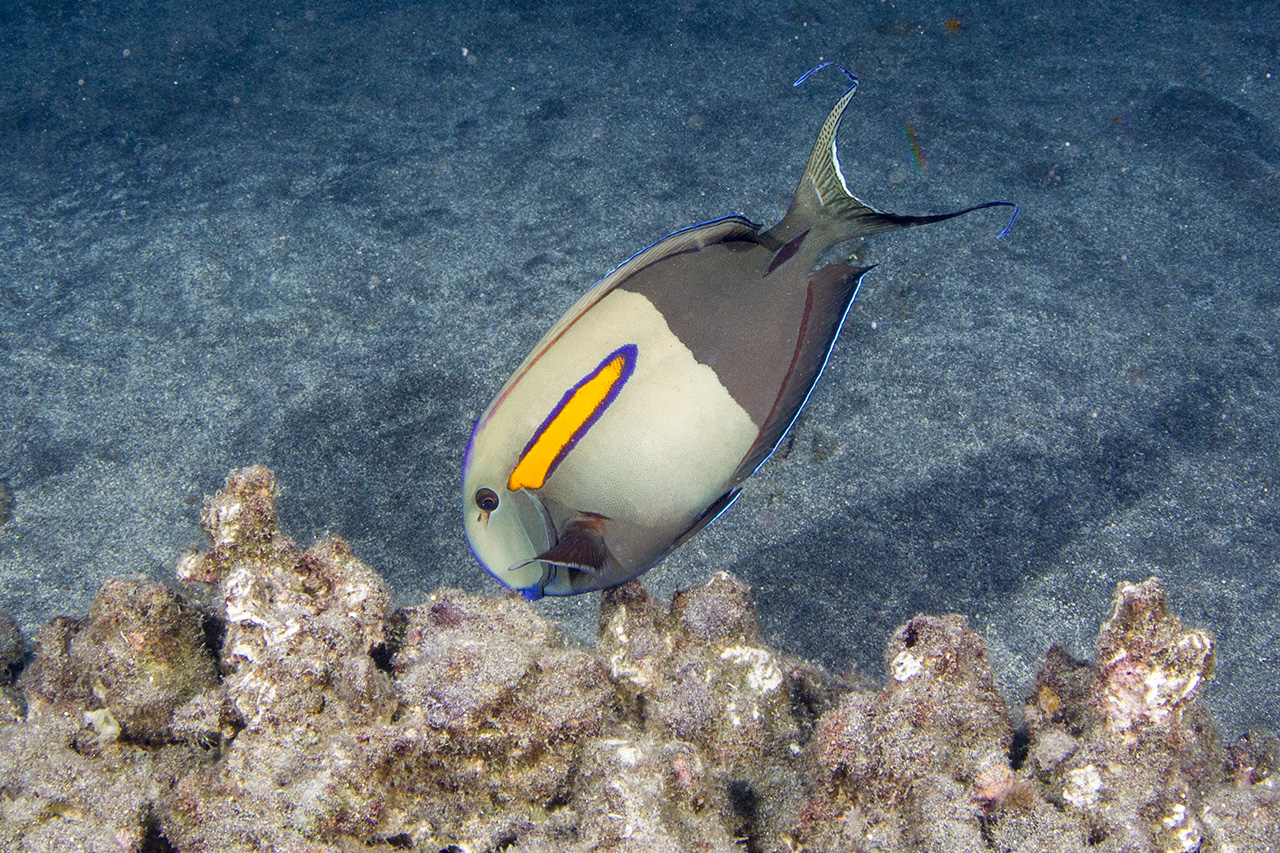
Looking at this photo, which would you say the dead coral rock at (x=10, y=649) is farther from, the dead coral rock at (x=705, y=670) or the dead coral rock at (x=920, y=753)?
the dead coral rock at (x=920, y=753)

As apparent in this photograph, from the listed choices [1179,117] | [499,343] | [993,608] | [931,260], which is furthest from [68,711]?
[1179,117]

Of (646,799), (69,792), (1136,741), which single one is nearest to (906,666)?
(1136,741)

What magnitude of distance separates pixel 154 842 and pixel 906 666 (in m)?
1.37

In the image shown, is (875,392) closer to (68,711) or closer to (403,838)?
(403,838)

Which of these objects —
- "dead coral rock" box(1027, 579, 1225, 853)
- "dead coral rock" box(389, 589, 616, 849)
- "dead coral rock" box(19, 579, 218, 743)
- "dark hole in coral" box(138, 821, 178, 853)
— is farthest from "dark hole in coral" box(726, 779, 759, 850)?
"dead coral rock" box(19, 579, 218, 743)

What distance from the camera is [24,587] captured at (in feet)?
8.22

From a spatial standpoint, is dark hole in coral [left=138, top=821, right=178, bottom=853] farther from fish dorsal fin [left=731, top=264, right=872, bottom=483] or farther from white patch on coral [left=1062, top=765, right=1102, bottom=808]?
white patch on coral [left=1062, top=765, right=1102, bottom=808]

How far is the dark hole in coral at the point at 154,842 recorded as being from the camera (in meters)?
1.18

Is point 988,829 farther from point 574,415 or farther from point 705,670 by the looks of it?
point 574,415

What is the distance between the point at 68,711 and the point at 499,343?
6.53ft

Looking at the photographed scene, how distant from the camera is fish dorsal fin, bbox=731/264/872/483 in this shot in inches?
51.0

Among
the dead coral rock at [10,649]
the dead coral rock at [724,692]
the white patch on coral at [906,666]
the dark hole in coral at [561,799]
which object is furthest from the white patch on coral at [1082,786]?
the dead coral rock at [10,649]

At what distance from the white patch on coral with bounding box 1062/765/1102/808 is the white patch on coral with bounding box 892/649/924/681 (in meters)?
0.28

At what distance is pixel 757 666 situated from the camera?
1518mm
